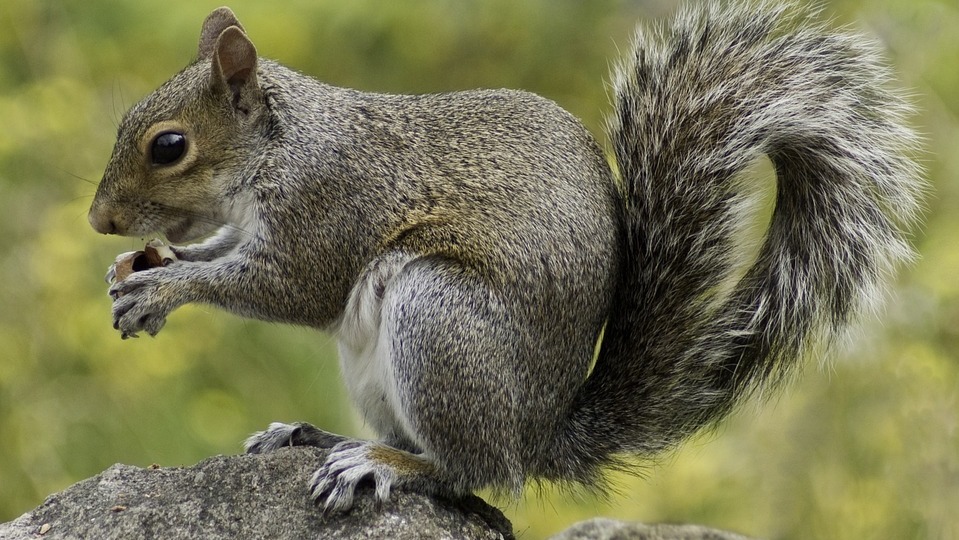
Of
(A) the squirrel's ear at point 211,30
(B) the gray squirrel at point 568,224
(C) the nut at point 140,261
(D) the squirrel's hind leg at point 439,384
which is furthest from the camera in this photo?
(A) the squirrel's ear at point 211,30

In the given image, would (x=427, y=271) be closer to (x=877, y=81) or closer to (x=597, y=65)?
(x=877, y=81)

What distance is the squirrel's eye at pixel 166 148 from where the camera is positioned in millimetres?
2342

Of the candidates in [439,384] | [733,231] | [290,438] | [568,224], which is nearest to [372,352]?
[439,384]

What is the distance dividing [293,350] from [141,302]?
149 cm

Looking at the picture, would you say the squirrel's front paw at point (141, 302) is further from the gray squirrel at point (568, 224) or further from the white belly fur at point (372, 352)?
the white belly fur at point (372, 352)

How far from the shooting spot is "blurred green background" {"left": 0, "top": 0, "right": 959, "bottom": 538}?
10.1ft

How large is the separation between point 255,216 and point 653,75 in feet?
2.84

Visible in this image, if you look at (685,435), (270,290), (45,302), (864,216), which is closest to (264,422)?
(45,302)

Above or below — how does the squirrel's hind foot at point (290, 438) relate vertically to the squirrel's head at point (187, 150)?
below

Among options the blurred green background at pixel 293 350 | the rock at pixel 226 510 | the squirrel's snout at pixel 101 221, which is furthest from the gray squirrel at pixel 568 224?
the blurred green background at pixel 293 350

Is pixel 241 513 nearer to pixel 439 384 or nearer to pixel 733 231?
pixel 439 384

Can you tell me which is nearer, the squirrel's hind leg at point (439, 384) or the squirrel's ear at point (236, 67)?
the squirrel's hind leg at point (439, 384)

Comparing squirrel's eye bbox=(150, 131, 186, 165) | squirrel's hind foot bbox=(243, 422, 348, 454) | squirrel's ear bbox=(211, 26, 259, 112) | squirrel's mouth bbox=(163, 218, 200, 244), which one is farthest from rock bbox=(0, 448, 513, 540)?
squirrel's ear bbox=(211, 26, 259, 112)

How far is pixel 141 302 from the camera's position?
2.28 metres
